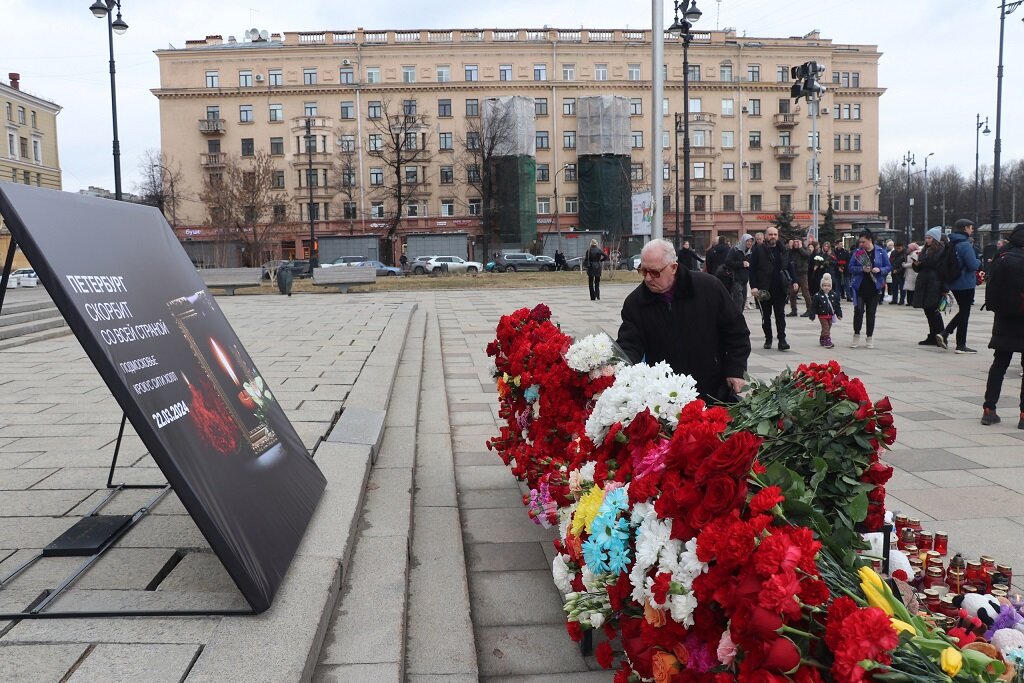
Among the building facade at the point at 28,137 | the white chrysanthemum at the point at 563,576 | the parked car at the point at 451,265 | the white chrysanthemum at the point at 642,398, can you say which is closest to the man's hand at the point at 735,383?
the white chrysanthemum at the point at 642,398

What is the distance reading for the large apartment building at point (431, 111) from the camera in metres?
69.1

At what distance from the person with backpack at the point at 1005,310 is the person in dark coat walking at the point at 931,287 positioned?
17.6ft

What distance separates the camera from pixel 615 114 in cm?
6869

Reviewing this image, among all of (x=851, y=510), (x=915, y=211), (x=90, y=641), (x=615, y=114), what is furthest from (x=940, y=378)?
(x=915, y=211)

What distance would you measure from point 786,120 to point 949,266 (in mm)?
65133

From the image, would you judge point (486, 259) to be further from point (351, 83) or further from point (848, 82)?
point (848, 82)

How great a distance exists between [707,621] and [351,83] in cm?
7242

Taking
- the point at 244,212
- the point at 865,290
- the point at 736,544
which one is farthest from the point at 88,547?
the point at 244,212

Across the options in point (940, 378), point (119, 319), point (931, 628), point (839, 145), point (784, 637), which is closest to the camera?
point (784, 637)

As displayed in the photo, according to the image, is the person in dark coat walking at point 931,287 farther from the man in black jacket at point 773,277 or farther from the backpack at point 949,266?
the man in black jacket at point 773,277

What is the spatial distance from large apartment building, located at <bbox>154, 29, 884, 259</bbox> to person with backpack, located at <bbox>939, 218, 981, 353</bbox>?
190ft

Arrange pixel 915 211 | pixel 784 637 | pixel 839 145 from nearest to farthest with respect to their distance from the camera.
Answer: pixel 784 637 < pixel 839 145 < pixel 915 211

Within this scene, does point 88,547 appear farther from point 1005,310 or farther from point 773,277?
point 773,277

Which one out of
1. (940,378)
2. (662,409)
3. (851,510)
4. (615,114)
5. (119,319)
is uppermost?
(615,114)
